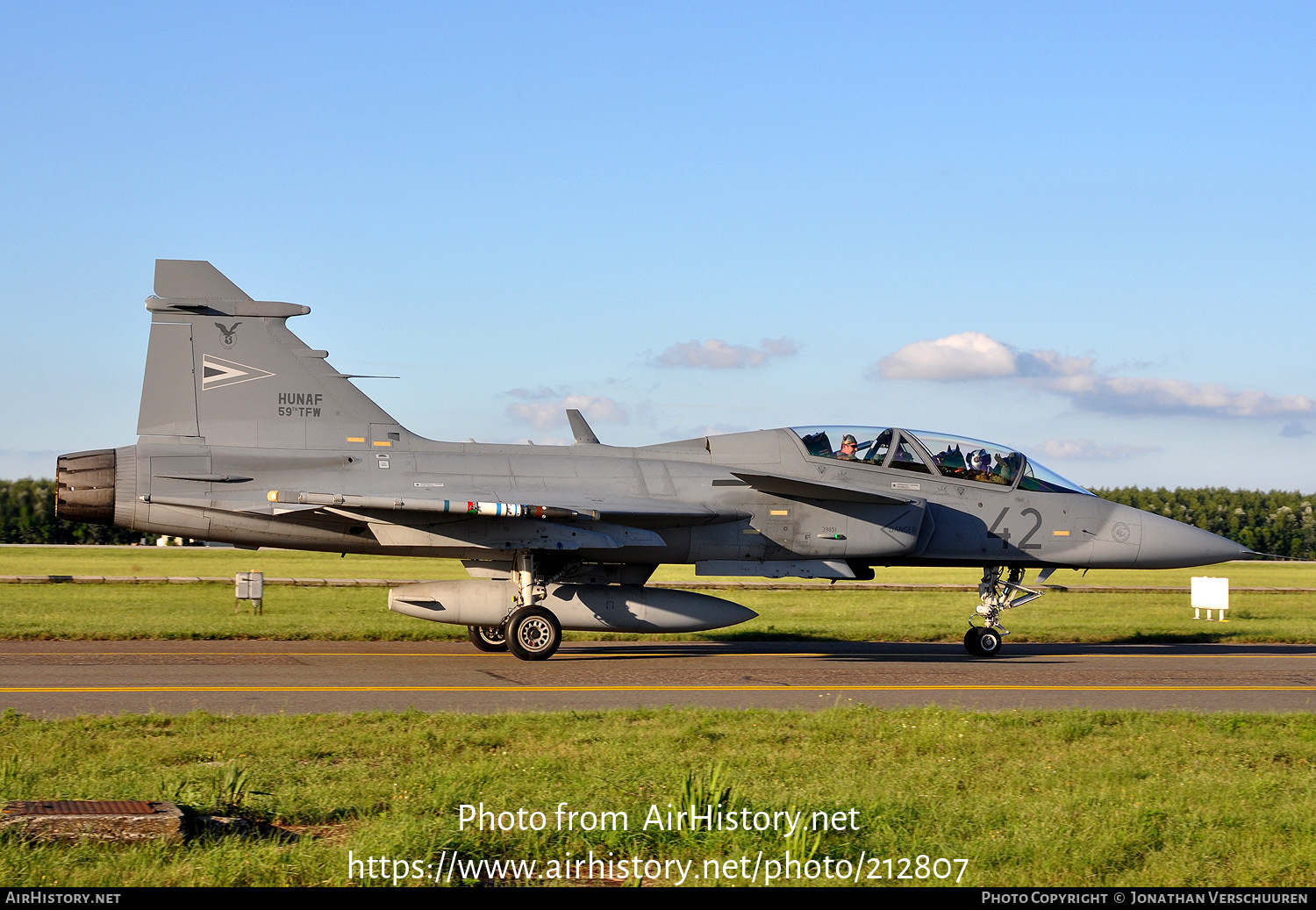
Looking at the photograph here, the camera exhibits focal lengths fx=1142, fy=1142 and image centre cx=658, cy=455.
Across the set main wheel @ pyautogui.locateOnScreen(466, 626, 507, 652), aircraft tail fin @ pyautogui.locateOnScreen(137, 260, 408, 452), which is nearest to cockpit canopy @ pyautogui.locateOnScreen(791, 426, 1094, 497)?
main wheel @ pyautogui.locateOnScreen(466, 626, 507, 652)

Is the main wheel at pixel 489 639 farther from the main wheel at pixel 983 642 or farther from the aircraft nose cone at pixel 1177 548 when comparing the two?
the aircraft nose cone at pixel 1177 548

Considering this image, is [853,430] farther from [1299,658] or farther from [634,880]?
[634,880]

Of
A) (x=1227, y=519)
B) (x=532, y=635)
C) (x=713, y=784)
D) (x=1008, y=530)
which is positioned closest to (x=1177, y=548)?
(x=1008, y=530)

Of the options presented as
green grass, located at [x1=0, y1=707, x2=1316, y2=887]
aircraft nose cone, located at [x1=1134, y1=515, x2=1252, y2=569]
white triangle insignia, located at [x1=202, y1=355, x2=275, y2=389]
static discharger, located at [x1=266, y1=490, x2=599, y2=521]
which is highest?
white triangle insignia, located at [x1=202, y1=355, x2=275, y2=389]

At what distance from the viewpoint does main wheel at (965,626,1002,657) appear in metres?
17.5

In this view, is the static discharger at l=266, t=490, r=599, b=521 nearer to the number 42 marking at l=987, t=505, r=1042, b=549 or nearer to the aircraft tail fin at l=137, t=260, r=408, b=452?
the aircraft tail fin at l=137, t=260, r=408, b=452

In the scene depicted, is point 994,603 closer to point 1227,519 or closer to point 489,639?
point 489,639

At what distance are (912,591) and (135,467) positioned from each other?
90.4 feet

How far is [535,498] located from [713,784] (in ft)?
32.1

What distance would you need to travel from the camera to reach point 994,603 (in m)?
17.9

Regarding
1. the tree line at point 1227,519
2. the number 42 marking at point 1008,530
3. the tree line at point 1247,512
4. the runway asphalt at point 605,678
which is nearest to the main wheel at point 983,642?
A: the runway asphalt at point 605,678

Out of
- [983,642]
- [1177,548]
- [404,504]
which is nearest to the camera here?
[404,504]

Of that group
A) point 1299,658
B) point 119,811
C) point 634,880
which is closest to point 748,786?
point 634,880

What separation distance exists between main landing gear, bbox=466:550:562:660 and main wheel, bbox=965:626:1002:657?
6.53m
